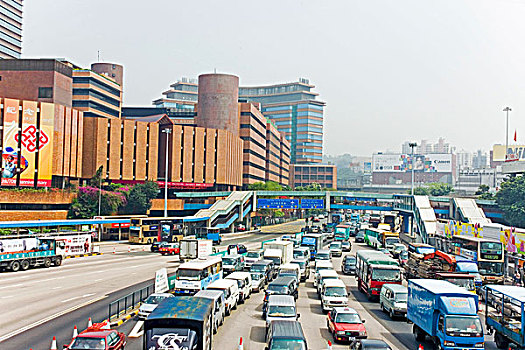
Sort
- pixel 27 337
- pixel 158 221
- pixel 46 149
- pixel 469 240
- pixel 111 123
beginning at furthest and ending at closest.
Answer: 1. pixel 111 123
2. pixel 46 149
3. pixel 158 221
4. pixel 469 240
5. pixel 27 337

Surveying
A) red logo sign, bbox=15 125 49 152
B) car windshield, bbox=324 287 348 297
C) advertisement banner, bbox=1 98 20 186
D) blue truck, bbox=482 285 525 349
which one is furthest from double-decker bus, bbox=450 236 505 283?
red logo sign, bbox=15 125 49 152

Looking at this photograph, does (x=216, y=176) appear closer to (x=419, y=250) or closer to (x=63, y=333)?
(x=419, y=250)

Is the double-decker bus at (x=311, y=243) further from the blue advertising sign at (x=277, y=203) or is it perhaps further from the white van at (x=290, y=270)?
the blue advertising sign at (x=277, y=203)

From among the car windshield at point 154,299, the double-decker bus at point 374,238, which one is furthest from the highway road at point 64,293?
the double-decker bus at point 374,238

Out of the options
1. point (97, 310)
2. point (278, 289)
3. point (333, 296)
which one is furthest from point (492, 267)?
point (97, 310)

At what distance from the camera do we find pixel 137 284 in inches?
1663

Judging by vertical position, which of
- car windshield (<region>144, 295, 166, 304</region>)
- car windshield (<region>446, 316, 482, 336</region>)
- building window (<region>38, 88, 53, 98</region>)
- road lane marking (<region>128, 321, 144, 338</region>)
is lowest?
road lane marking (<region>128, 321, 144, 338</region>)

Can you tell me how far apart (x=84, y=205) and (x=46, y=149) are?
11.8 m

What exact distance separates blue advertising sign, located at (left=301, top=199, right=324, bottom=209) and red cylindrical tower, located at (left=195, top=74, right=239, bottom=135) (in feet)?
115

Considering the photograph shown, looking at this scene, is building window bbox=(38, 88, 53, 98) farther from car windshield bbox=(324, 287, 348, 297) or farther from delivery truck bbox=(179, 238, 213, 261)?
car windshield bbox=(324, 287, 348, 297)

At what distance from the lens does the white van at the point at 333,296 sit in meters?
33.5

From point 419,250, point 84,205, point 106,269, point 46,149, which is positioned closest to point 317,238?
point 419,250

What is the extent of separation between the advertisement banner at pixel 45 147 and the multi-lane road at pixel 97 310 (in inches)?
1704

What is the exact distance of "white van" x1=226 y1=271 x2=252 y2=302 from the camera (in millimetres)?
36300
